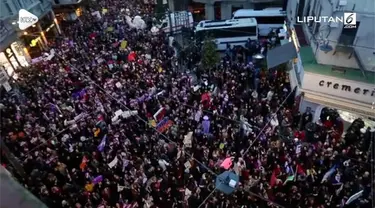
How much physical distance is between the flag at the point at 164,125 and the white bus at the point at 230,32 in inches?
359

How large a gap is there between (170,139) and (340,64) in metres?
7.39

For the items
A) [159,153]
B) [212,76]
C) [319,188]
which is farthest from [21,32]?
[319,188]

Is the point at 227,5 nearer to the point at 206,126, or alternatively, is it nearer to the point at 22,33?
the point at 22,33

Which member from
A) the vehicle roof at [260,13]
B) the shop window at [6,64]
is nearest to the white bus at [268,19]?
the vehicle roof at [260,13]

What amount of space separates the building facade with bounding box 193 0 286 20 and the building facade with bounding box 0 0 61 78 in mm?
11727

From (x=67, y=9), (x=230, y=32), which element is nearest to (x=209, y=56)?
(x=230, y=32)

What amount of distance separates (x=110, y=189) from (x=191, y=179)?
106 inches

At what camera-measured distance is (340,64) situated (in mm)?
12820

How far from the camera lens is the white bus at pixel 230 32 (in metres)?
20.4

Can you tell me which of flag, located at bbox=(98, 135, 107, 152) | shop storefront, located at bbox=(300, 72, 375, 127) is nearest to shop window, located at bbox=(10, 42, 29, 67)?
flag, located at bbox=(98, 135, 107, 152)

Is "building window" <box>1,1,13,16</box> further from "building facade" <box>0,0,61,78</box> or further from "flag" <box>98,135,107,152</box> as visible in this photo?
"flag" <box>98,135,107,152</box>

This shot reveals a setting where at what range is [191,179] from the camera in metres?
10.5

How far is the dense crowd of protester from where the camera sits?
33.3ft

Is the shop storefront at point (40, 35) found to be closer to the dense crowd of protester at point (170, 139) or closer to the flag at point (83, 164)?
the dense crowd of protester at point (170, 139)
